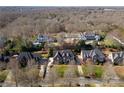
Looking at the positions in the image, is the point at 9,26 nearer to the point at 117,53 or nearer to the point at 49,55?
the point at 49,55

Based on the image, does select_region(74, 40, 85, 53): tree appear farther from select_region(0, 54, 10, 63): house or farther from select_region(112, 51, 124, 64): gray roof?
select_region(0, 54, 10, 63): house

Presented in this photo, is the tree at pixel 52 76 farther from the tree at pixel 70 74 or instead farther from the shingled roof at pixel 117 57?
the shingled roof at pixel 117 57

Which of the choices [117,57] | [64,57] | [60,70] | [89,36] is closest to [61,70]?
[60,70]

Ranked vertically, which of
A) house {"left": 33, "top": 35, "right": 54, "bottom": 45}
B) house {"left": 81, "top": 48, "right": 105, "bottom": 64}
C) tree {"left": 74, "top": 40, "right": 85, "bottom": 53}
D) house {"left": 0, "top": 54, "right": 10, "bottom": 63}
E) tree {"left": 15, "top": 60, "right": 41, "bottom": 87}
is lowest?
tree {"left": 15, "top": 60, "right": 41, "bottom": 87}

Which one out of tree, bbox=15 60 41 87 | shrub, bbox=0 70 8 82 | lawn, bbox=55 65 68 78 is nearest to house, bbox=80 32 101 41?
lawn, bbox=55 65 68 78

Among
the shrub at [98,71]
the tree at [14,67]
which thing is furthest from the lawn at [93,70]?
the tree at [14,67]

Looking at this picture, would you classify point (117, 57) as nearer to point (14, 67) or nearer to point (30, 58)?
point (30, 58)
